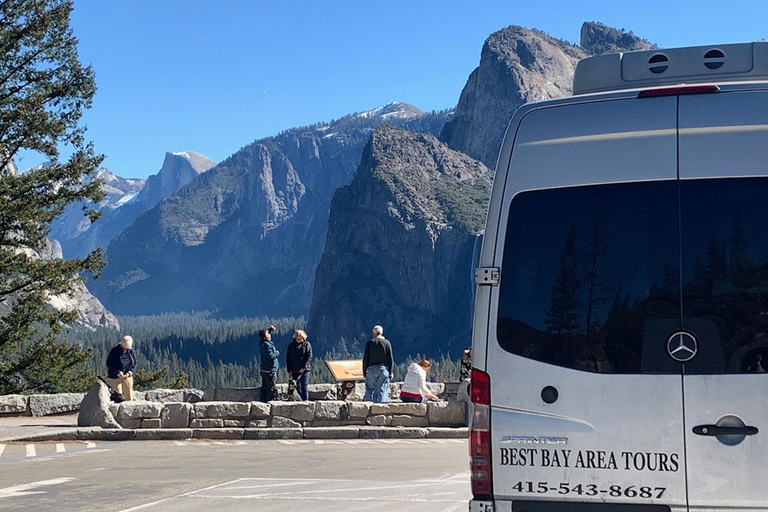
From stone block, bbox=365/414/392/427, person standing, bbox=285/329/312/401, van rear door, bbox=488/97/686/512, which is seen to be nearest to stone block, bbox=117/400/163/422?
person standing, bbox=285/329/312/401

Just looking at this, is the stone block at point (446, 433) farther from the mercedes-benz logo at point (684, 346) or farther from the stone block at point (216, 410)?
the mercedes-benz logo at point (684, 346)

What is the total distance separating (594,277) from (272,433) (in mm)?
14409

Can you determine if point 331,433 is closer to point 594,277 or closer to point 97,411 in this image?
point 97,411

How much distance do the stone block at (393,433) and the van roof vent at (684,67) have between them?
540 inches

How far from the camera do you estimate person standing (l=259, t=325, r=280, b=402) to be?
21078 millimetres

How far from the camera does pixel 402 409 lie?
1923 centimetres

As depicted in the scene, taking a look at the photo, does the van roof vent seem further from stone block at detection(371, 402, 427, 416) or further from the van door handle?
stone block at detection(371, 402, 427, 416)

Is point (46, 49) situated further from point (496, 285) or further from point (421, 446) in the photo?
point (496, 285)

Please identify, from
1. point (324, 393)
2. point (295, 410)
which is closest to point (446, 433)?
point (295, 410)

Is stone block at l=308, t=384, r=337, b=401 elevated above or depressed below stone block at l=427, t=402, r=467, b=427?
above

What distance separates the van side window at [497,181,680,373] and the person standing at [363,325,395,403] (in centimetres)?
1553

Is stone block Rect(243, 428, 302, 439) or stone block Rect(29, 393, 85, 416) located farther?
stone block Rect(29, 393, 85, 416)

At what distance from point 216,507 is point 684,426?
20.1 ft

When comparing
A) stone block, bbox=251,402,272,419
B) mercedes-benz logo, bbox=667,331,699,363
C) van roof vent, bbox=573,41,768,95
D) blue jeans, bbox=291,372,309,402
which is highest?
van roof vent, bbox=573,41,768,95
